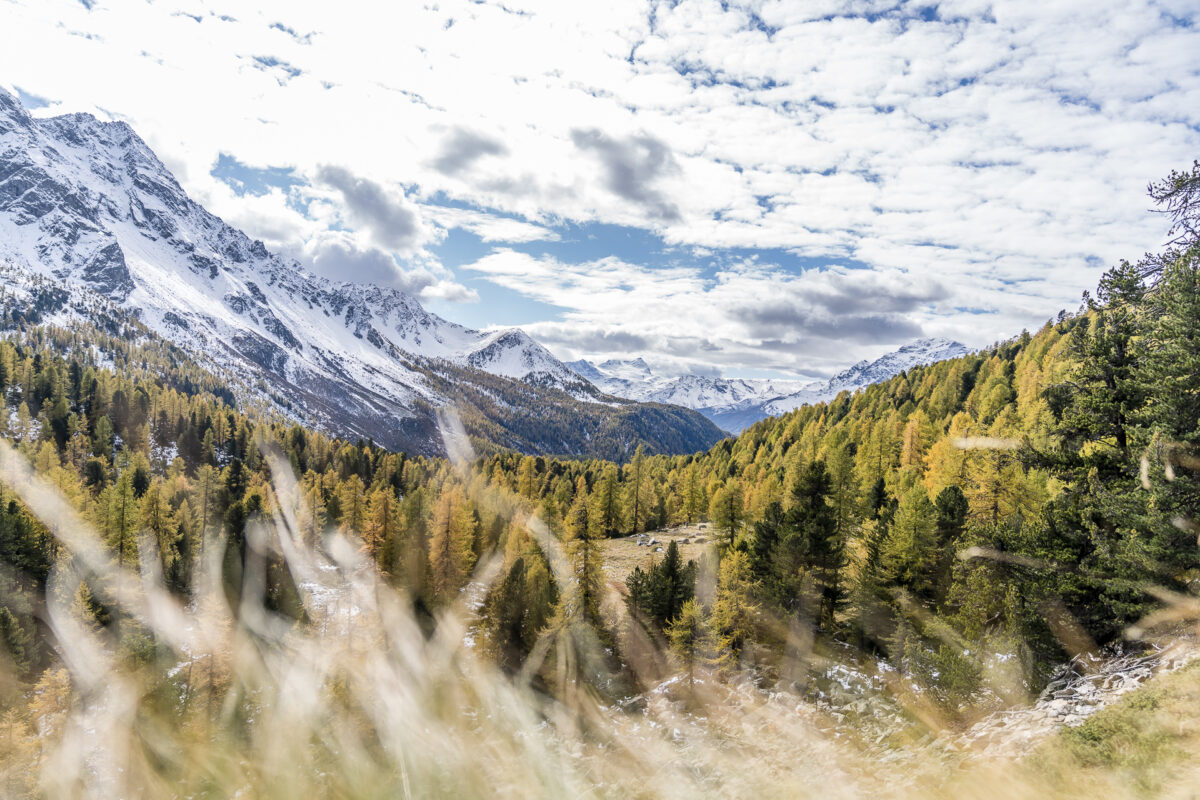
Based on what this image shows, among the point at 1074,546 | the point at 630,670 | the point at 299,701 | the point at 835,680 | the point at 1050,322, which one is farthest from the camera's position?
the point at 1050,322

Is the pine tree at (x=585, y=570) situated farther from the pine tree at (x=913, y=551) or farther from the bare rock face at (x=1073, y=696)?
the bare rock face at (x=1073, y=696)

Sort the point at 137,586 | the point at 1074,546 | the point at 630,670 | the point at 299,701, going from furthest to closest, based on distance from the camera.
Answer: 1. the point at 137,586
2. the point at 299,701
3. the point at 630,670
4. the point at 1074,546

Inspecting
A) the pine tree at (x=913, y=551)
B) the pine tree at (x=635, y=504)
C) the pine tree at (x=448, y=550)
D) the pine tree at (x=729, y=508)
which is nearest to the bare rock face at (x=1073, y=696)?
the pine tree at (x=913, y=551)

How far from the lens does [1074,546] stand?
69.7 feet

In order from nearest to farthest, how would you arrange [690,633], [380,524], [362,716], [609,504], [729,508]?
[690,633] → [362,716] → [380,524] → [729,508] → [609,504]

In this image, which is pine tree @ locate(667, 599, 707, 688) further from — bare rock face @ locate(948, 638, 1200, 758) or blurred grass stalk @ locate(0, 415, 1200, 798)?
bare rock face @ locate(948, 638, 1200, 758)

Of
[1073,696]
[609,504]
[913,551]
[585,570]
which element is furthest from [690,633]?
[609,504]

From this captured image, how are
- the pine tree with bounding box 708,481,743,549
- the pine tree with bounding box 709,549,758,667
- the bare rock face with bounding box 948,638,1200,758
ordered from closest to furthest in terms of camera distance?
the bare rock face with bounding box 948,638,1200,758, the pine tree with bounding box 709,549,758,667, the pine tree with bounding box 708,481,743,549

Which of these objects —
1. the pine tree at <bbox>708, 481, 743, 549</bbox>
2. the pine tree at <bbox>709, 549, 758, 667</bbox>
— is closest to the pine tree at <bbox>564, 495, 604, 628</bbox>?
the pine tree at <bbox>709, 549, 758, 667</bbox>

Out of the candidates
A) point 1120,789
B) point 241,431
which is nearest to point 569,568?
point 1120,789

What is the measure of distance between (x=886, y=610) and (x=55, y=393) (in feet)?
512

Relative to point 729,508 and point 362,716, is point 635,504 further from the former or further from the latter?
point 362,716

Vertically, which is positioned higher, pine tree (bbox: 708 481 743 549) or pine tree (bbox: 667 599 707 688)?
pine tree (bbox: 708 481 743 549)

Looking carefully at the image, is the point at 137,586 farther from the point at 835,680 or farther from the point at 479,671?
the point at 835,680
